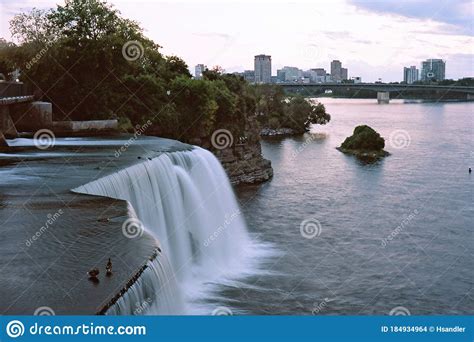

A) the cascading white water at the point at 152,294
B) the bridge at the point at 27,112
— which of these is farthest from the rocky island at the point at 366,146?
the cascading white water at the point at 152,294

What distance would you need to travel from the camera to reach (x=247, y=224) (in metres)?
41.8

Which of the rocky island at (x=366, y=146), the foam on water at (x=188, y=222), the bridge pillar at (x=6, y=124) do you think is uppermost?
the bridge pillar at (x=6, y=124)

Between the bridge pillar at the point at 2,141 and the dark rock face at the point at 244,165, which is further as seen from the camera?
the dark rock face at the point at 244,165

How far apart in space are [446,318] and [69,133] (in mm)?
34356

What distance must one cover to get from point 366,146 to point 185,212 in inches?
2153

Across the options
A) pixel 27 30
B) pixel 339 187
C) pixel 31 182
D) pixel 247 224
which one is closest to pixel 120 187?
pixel 31 182

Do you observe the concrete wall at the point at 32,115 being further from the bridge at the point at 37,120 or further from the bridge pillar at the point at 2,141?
the bridge pillar at the point at 2,141

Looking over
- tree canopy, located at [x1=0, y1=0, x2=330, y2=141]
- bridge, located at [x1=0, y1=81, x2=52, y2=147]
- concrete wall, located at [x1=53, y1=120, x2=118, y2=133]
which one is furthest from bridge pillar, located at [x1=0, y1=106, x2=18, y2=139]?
tree canopy, located at [x1=0, y1=0, x2=330, y2=141]

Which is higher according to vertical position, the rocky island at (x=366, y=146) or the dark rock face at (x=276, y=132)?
the rocky island at (x=366, y=146)

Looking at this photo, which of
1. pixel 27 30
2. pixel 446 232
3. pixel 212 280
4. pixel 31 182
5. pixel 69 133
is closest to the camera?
pixel 31 182

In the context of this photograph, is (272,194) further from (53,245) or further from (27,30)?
(53,245)

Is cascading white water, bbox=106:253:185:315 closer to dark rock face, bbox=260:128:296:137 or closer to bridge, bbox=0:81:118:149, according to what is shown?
bridge, bbox=0:81:118:149

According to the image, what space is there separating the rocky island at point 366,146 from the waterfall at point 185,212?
142 ft

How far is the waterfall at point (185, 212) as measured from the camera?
2328 cm
